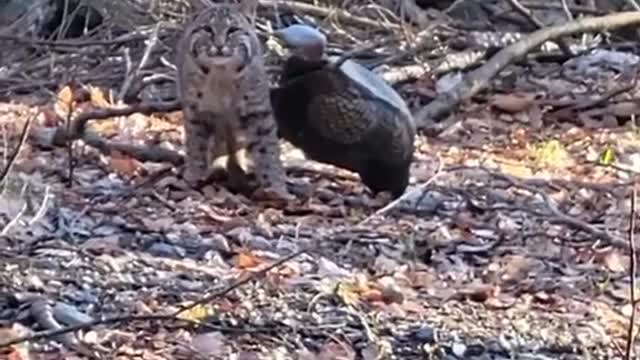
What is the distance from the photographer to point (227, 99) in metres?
6.01

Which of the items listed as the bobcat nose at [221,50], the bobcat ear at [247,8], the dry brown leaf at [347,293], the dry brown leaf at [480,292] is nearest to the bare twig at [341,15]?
the bobcat ear at [247,8]

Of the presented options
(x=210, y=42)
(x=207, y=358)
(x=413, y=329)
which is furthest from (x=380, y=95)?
(x=207, y=358)

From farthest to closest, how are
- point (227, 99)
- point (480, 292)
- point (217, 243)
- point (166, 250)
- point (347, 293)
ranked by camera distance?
point (227, 99)
point (217, 243)
point (166, 250)
point (480, 292)
point (347, 293)

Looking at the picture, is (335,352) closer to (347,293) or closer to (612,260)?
(347,293)

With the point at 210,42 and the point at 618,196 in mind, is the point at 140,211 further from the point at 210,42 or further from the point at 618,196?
the point at 618,196

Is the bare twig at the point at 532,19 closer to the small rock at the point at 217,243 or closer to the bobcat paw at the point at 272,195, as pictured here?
the bobcat paw at the point at 272,195

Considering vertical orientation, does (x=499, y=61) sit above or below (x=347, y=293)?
below

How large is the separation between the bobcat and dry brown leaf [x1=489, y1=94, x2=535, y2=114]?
248 centimetres

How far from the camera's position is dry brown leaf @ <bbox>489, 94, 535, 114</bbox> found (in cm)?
842

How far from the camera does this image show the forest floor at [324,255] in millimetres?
4254

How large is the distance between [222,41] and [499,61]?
99.7 inches

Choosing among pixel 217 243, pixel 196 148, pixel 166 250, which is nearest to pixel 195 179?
pixel 196 148

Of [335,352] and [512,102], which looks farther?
[512,102]

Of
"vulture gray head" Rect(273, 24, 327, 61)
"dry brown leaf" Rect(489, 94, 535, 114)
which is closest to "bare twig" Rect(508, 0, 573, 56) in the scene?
"dry brown leaf" Rect(489, 94, 535, 114)
